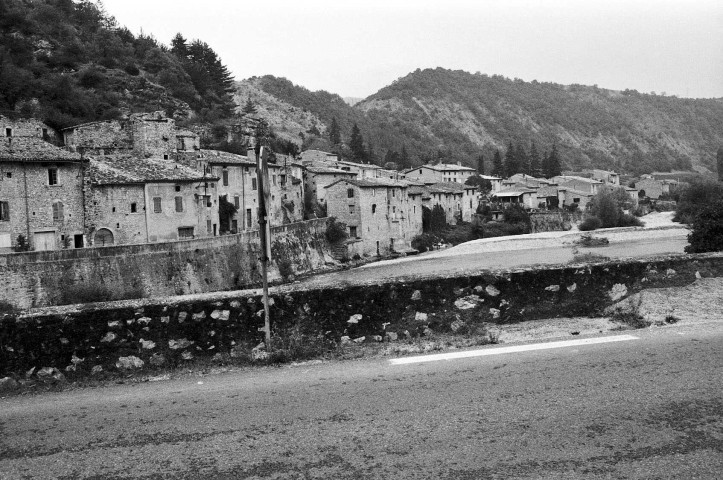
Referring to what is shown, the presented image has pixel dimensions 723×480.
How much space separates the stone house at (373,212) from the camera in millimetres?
53438

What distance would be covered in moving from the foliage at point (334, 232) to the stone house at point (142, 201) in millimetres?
12455

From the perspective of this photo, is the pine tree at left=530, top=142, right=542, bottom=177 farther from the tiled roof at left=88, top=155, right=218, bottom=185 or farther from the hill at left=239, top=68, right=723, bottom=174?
the tiled roof at left=88, top=155, right=218, bottom=185

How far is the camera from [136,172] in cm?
3788

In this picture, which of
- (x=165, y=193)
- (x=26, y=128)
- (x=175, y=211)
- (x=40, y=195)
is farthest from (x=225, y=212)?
(x=26, y=128)

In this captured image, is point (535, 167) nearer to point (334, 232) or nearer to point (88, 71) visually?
point (334, 232)

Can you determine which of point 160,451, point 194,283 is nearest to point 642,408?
point 160,451

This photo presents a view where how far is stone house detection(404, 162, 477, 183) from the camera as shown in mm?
87062

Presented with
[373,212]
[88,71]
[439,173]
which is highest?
[88,71]

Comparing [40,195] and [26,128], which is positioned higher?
[26,128]

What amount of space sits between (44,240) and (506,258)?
98.1 feet

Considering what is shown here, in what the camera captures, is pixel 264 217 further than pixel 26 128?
No

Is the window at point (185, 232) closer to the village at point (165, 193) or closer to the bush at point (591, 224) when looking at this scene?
the village at point (165, 193)

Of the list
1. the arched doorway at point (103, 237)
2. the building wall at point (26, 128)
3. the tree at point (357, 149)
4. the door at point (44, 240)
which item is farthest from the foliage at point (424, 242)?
the door at point (44, 240)

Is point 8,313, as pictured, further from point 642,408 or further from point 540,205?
point 540,205
